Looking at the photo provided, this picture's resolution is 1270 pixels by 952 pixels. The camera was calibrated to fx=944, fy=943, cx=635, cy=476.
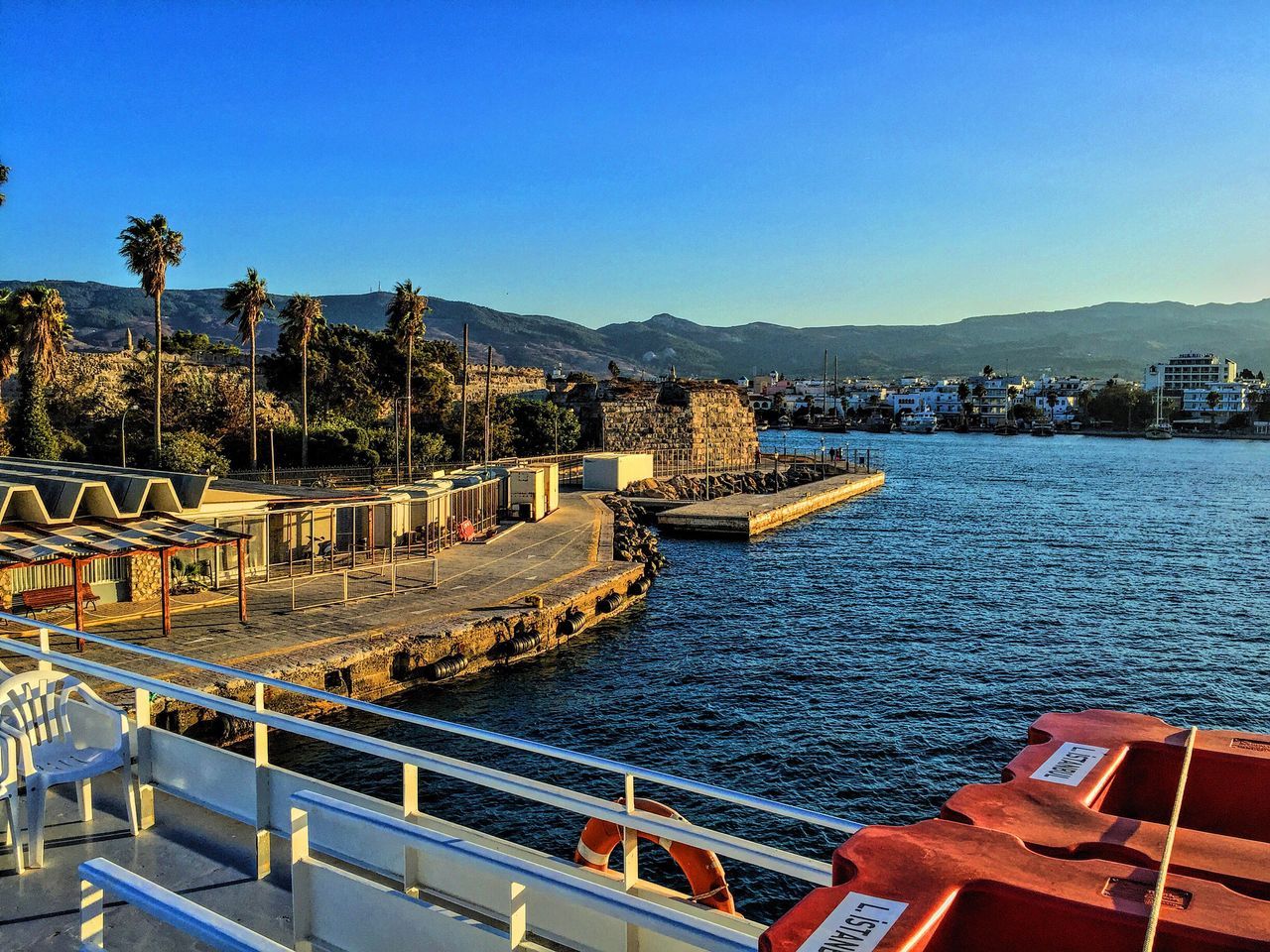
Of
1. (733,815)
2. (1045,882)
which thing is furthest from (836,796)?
(1045,882)

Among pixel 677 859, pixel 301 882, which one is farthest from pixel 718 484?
pixel 301 882

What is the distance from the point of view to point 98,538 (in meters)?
18.5

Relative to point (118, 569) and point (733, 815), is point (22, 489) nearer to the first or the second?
point (118, 569)

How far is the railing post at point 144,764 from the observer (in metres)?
5.75

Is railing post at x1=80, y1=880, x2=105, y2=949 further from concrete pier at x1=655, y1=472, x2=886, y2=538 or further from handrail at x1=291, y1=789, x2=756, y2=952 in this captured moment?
concrete pier at x1=655, y1=472, x2=886, y2=538

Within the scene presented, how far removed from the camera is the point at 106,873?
283cm

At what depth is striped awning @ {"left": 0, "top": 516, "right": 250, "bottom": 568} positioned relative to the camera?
56.2 feet

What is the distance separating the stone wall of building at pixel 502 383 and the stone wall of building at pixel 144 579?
5985cm

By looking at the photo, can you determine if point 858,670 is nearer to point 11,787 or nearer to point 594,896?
point 11,787

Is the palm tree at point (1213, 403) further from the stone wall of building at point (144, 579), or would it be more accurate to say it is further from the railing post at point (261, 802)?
→ the railing post at point (261, 802)

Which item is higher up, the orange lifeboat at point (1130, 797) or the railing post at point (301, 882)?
the orange lifeboat at point (1130, 797)

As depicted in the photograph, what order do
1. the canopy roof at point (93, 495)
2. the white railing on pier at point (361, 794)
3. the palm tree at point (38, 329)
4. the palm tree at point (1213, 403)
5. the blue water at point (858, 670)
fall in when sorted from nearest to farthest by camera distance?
the white railing on pier at point (361, 794), the blue water at point (858, 670), the canopy roof at point (93, 495), the palm tree at point (38, 329), the palm tree at point (1213, 403)

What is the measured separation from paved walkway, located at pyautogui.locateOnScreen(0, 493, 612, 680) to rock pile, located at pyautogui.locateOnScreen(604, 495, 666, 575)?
3.78 ft

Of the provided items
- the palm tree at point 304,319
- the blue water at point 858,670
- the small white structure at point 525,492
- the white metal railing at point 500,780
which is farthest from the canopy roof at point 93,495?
the palm tree at point 304,319
